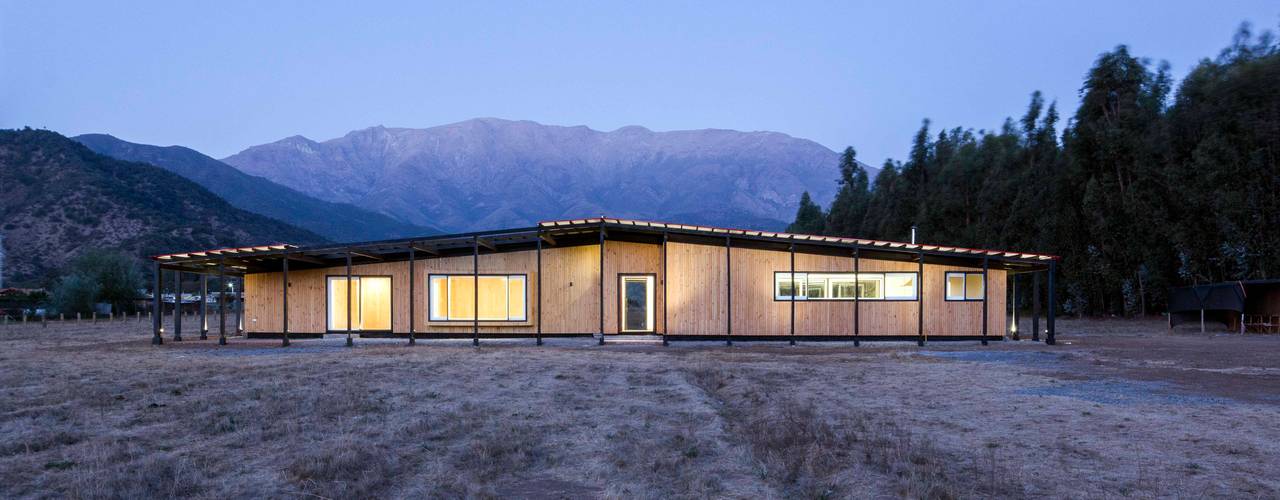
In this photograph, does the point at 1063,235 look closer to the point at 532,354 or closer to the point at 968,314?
the point at 968,314

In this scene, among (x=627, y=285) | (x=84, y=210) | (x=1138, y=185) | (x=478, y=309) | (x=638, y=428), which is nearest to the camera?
(x=638, y=428)

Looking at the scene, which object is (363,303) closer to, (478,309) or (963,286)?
(478,309)

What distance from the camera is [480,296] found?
1936 cm

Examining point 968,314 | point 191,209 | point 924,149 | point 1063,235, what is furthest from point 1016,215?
point 191,209

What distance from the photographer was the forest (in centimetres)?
2453

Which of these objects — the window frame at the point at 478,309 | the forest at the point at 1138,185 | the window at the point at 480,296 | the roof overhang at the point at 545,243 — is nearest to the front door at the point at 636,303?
the roof overhang at the point at 545,243

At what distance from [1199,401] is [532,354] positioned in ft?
34.7

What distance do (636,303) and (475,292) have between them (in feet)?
14.1

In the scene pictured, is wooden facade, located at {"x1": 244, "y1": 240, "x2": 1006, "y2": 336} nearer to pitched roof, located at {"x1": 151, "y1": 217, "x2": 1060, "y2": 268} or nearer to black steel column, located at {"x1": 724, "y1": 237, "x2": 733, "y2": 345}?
black steel column, located at {"x1": 724, "y1": 237, "x2": 733, "y2": 345}

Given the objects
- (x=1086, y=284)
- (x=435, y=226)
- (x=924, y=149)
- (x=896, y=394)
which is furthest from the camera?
(x=435, y=226)

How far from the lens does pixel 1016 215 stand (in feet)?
117

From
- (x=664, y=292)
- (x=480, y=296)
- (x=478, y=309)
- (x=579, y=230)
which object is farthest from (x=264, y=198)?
(x=664, y=292)

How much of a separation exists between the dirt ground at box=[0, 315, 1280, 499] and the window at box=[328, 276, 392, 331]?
20.3 feet

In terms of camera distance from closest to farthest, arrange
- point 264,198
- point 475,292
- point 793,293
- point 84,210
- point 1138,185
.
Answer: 1. point 793,293
2. point 475,292
3. point 1138,185
4. point 84,210
5. point 264,198
